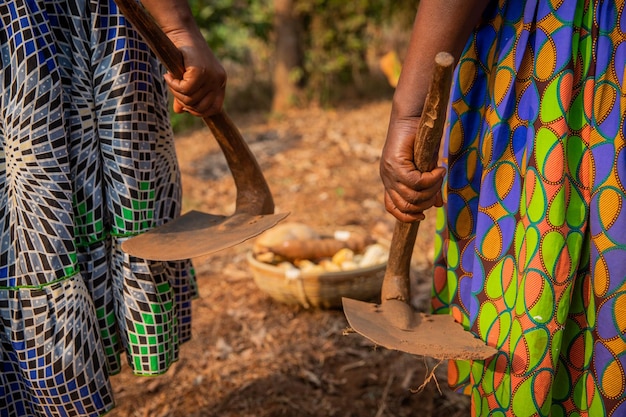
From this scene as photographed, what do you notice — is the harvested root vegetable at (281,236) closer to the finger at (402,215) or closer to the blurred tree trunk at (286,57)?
the finger at (402,215)

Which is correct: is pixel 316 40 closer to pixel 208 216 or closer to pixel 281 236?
pixel 281 236

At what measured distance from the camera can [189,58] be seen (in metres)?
1.39

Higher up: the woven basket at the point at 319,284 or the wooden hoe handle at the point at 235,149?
the wooden hoe handle at the point at 235,149

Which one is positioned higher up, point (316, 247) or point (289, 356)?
point (316, 247)

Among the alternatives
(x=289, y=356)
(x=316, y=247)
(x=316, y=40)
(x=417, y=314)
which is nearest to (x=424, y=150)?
(x=417, y=314)

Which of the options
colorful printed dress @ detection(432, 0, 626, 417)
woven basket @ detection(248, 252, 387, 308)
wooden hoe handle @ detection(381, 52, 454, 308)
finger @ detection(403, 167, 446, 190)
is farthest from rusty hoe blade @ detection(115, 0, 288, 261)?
woven basket @ detection(248, 252, 387, 308)

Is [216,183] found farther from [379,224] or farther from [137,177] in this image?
[137,177]

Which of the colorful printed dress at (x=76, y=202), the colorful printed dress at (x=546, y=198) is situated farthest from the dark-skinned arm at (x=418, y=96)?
the colorful printed dress at (x=76, y=202)

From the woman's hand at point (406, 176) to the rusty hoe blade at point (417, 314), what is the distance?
0.02 m

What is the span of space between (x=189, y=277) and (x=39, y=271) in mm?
453

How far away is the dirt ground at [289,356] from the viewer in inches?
89.0

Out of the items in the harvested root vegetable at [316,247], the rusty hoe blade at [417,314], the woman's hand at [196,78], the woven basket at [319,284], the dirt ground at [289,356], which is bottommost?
the dirt ground at [289,356]

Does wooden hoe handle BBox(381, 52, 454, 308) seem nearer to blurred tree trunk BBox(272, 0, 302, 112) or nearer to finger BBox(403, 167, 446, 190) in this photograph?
finger BBox(403, 167, 446, 190)

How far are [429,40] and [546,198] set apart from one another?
356 mm
